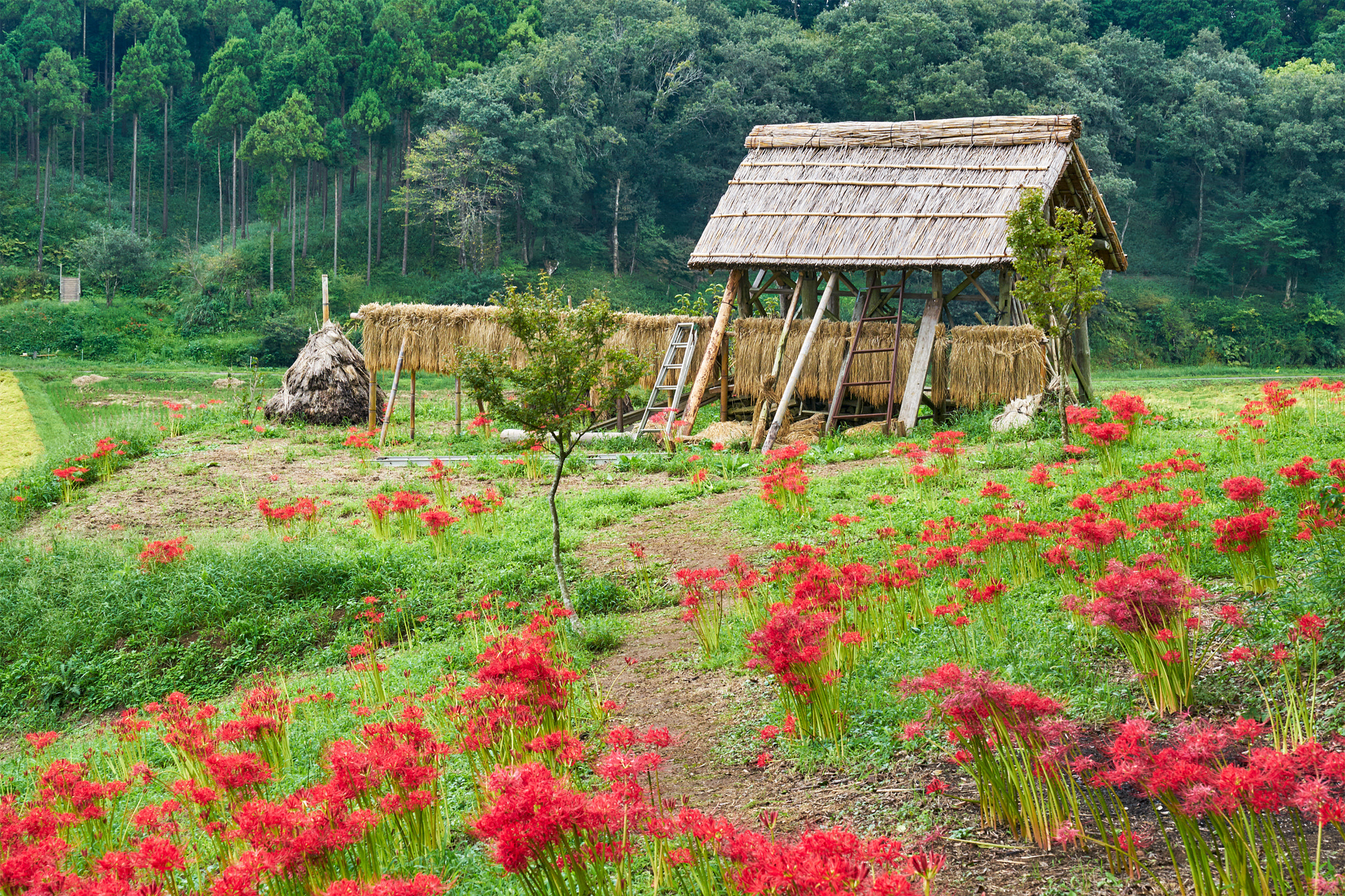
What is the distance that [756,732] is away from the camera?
580 centimetres

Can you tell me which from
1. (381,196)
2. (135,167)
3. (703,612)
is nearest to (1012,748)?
(703,612)

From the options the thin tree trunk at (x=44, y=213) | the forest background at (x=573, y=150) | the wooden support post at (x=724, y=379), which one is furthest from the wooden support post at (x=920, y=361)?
the thin tree trunk at (x=44, y=213)

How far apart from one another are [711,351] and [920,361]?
3.37 meters

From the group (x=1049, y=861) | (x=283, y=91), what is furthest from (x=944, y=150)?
(x=283, y=91)

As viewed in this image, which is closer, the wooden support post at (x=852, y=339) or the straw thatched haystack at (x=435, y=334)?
the wooden support post at (x=852, y=339)

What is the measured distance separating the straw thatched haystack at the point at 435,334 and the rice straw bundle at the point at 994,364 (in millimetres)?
5294

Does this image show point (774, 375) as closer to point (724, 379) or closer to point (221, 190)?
point (724, 379)

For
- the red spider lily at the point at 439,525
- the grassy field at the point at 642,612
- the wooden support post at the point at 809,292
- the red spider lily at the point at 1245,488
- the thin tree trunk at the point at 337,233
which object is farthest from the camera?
the thin tree trunk at the point at 337,233

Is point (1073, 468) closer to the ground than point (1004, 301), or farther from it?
closer to the ground

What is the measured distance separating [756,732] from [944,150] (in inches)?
526

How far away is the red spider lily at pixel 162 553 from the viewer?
32.6 feet

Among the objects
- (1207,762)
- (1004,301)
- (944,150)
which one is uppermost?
(944,150)

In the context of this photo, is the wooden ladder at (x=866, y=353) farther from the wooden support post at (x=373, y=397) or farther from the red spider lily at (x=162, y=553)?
the red spider lily at (x=162, y=553)

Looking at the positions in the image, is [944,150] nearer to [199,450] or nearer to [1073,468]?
[1073,468]
